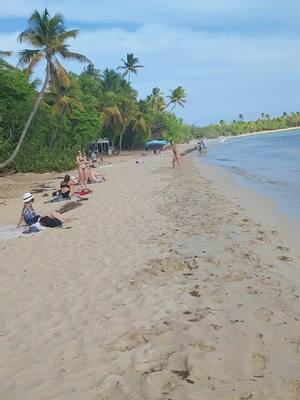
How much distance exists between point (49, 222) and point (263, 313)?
239 inches

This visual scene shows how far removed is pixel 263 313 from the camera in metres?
4.50

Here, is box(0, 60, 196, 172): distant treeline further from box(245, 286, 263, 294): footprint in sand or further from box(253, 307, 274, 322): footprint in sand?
box(253, 307, 274, 322): footprint in sand

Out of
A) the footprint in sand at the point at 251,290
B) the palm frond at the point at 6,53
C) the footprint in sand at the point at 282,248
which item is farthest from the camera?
the palm frond at the point at 6,53

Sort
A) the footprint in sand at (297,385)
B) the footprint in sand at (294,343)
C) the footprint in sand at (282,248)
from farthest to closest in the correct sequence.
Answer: the footprint in sand at (282,248) < the footprint in sand at (294,343) < the footprint in sand at (297,385)

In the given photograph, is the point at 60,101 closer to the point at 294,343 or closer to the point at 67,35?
the point at 67,35

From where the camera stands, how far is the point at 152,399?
3.15 m

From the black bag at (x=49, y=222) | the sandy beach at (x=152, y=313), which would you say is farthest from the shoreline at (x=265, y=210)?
the black bag at (x=49, y=222)

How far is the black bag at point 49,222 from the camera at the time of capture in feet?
31.7

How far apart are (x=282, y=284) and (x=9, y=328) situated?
2953 mm

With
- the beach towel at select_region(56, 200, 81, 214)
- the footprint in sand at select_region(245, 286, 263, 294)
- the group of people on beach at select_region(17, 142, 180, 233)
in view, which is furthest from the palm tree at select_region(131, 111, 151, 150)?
the footprint in sand at select_region(245, 286, 263, 294)

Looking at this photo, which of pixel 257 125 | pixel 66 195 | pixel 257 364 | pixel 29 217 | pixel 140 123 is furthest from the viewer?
pixel 257 125

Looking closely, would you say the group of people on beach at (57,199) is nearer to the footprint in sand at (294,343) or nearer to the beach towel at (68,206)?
the beach towel at (68,206)

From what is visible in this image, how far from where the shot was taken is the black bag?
31.7ft

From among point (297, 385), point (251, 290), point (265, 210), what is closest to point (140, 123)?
point (265, 210)
